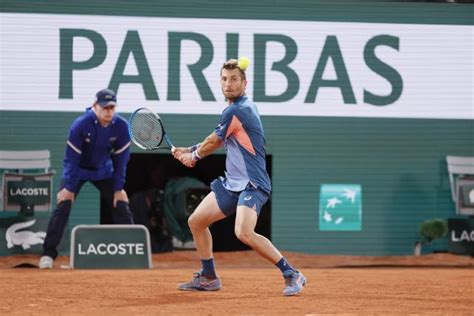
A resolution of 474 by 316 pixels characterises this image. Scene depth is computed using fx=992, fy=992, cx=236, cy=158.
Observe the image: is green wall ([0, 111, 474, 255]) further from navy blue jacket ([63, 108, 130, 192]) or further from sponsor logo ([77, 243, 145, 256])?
sponsor logo ([77, 243, 145, 256])

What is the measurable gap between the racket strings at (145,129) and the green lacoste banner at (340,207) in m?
7.30

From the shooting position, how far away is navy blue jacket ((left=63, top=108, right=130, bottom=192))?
41.7 feet

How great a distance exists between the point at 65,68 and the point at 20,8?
118 cm

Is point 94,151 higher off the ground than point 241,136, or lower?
lower

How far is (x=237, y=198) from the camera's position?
346 inches

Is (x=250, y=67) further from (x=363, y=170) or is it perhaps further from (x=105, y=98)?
(x=105, y=98)

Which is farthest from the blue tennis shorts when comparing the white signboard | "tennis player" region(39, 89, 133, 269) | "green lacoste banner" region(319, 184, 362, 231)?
"green lacoste banner" region(319, 184, 362, 231)

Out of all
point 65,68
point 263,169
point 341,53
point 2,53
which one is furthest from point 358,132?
point 263,169

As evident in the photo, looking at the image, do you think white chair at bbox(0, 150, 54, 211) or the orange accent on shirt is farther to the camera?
white chair at bbox(0, 150, 54, 211)

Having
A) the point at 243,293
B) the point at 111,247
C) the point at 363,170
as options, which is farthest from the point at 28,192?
the point at 243,293

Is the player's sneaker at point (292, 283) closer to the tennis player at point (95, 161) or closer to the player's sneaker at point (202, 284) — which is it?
the player's sneaker at point (202, 284)

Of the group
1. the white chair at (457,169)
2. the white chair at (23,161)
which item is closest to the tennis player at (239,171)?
the white chair at (23,161)

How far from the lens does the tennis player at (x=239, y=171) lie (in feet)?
28.2

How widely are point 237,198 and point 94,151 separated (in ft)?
14.6
